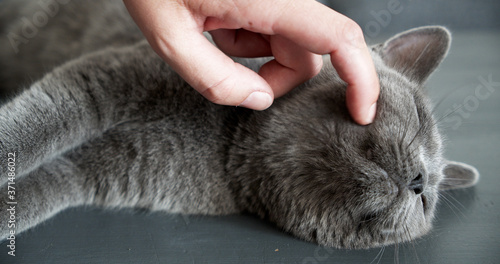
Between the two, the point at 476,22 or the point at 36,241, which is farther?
the point at 476,22

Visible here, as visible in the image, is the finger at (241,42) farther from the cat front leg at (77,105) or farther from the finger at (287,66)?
the cat front leg at (77,105)

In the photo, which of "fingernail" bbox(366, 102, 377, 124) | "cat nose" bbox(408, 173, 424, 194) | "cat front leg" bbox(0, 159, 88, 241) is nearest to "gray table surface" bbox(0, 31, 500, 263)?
"cat front leg" bbox(0, 159, 88, 241)

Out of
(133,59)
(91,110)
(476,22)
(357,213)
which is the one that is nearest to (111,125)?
(91,110)

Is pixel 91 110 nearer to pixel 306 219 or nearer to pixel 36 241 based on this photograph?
pixel 36 241

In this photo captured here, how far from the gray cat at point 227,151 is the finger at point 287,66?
0.06 metres

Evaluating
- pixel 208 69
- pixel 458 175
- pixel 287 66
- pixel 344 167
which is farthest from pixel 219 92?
pixel 458 175

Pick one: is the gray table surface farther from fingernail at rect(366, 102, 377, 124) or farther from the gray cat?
fingernail at rect(366, 102, 377, 124)

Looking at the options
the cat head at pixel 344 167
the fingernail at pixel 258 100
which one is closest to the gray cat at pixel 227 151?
the cat head at pixel 344 167

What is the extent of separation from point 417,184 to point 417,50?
1.43ft

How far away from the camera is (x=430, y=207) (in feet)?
3.25

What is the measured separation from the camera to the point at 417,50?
114 cm

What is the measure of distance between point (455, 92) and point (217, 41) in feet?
3.90

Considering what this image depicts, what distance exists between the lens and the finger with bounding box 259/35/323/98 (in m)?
0.86

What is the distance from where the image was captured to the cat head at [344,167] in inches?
33.8
